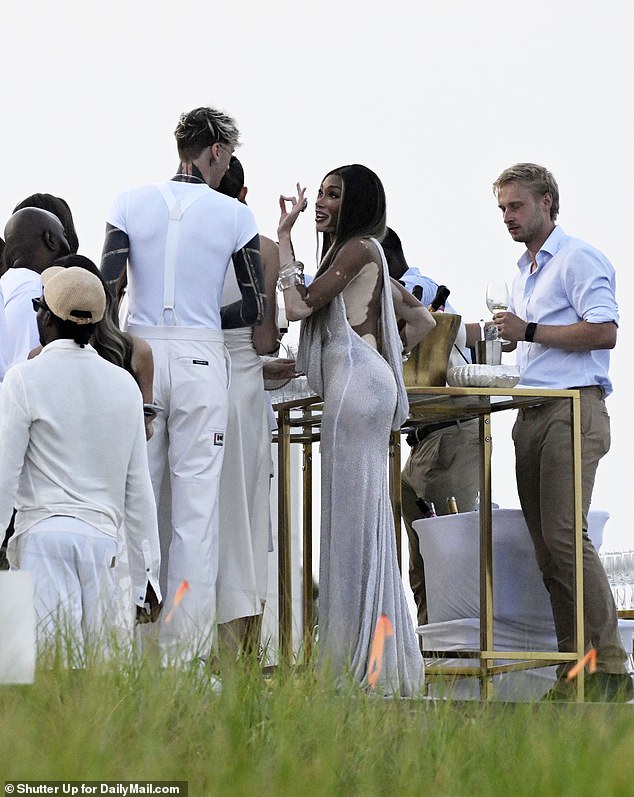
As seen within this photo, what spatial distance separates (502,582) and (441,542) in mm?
260

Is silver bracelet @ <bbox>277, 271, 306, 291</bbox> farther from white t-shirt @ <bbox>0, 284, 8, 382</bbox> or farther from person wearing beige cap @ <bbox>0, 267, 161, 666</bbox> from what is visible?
person wearing beige cap @ <bbox>0, 267, 161, 666</bbox>

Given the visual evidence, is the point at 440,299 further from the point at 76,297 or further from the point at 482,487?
the point at 76,297

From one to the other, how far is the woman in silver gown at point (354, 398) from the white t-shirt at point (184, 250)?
182 mm

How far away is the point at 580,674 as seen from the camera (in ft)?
16.2

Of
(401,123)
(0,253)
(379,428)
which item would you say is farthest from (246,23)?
(379,428)

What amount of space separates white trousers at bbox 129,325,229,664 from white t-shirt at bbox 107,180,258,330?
65 mm

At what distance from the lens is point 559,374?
5441mm

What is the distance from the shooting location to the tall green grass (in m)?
2.38

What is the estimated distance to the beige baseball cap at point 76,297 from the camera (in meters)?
3.61

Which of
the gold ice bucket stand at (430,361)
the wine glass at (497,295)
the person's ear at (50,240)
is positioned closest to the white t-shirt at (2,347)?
the person's ear at (50,240)

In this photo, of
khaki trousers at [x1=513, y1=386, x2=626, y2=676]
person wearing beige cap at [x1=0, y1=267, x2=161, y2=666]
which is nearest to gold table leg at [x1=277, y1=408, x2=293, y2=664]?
khaki trousers at [x1=513, y1=386, x2=626, y2=676]

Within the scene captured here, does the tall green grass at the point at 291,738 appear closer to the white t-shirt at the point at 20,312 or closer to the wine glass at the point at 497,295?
the white t-shirt at the point at 20,312

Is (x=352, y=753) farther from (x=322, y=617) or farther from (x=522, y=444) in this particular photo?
(x=522, y=444)

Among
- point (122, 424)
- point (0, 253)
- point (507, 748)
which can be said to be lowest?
point (507, 748)
